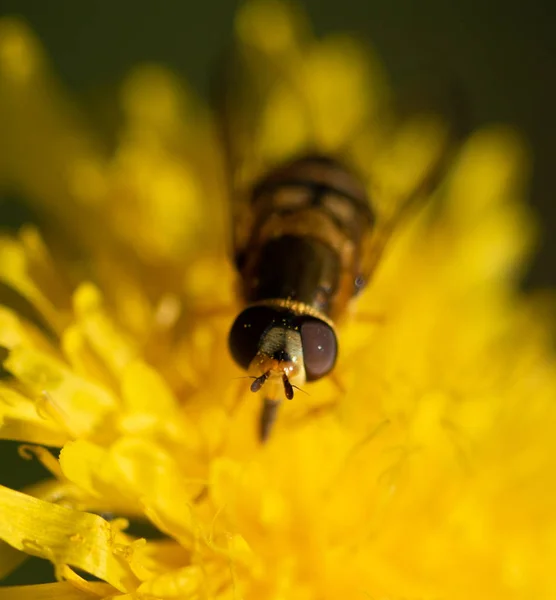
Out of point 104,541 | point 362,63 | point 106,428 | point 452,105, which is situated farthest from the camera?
point 362,63

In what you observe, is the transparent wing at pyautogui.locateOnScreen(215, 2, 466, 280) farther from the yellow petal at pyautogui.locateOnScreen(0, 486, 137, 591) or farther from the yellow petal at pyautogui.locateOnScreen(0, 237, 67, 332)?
the yellow petal at pyautogui.locateOnScreen(0, 486, 137, 591)

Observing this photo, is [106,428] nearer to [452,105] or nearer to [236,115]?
[236,115]

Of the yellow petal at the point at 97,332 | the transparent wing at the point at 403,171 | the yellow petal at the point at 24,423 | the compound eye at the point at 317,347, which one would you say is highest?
the transparent wing at the point at 403,171

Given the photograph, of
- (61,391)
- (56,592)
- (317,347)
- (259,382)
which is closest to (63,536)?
(56,592)

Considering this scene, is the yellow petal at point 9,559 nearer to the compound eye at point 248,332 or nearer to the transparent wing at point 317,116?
the compound eye at point 248,332

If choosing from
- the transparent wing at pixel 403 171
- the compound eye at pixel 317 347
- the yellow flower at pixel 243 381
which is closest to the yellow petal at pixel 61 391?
the yellow flower at pixel 243 381

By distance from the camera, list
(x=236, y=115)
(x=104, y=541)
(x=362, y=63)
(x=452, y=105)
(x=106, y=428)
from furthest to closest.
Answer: (x=362, y=63)
(x=452, y=105)
(x=236, y=115)
(x=106, y=428)
(x=104, y=541)

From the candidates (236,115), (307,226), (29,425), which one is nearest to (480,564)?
(307,226)

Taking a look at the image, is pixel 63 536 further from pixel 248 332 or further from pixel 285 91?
pixel 285 91
